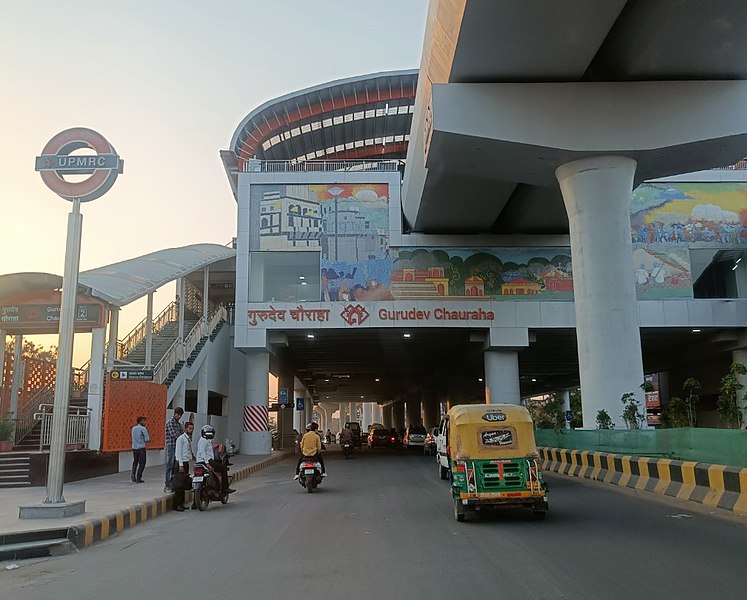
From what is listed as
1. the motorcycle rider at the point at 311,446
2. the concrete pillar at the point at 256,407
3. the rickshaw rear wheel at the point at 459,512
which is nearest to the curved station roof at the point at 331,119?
the concrete pillar at the point at 256,407

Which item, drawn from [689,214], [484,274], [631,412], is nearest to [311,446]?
[631,412]

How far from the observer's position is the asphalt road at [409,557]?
6.35 m

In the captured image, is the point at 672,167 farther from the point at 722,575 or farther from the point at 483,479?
the point at 722,575

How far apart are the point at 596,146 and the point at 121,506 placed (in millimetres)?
16277

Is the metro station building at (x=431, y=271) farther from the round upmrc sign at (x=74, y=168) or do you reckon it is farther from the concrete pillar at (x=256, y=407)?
the round upmrc sign at (x=74, y=168)

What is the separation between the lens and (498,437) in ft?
36.4

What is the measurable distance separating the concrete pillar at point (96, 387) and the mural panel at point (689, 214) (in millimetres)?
23638

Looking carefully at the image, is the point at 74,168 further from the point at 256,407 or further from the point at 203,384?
the point at 256,407

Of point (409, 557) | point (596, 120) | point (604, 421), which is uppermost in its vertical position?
point (596, 120)

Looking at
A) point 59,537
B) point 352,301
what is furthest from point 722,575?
point 352,301

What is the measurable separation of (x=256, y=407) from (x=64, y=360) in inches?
859

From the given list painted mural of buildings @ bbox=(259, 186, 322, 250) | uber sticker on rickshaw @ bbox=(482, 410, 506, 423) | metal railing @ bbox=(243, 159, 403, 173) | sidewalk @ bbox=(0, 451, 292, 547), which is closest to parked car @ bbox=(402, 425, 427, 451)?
painted mural of buildings @ bbox=(259, 186, 322, 250)

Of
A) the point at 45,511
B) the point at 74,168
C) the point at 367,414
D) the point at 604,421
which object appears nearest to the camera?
the point at 45,511

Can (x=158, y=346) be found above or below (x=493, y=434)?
above
